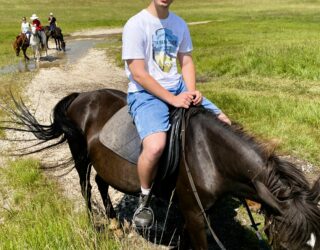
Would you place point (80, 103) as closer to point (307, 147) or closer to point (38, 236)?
point (38, 236)

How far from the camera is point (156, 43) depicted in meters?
3.87

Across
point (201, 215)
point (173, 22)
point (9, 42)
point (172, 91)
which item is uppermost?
point (173, 22)

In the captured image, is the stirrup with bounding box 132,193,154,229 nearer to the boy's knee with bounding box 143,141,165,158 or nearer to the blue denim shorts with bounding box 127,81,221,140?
the boy's knee with bounding box 143,141,165,158

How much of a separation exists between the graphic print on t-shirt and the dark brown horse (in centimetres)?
55

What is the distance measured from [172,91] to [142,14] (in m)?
0.80

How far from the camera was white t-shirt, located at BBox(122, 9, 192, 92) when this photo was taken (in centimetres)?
375

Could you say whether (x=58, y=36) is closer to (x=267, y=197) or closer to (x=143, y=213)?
(x=143, y=213)

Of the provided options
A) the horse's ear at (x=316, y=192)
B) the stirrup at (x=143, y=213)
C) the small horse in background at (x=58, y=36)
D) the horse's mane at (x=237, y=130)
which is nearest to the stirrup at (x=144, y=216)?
the stirrup at (x=143, y=213)

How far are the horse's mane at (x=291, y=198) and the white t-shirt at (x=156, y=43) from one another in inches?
49.1

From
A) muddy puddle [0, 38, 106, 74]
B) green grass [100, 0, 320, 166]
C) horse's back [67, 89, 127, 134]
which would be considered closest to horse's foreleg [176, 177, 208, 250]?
green grass [100, 0, 320, 166]

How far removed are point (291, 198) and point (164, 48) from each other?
188cm

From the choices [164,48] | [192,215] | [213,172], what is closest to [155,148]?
[213,172]

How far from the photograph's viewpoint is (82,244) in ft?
12.0

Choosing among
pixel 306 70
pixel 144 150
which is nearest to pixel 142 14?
pixel 144 150
